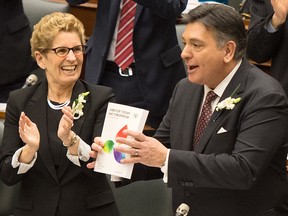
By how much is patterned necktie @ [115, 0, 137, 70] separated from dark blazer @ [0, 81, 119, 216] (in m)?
0.56

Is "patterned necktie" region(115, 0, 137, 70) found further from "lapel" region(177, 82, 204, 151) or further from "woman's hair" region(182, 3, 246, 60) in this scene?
"woman's hair" region(182, 3, 246, 60)

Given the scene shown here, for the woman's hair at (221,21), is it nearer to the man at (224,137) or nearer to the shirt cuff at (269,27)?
the man at (224,137)

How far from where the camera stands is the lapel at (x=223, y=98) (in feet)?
7.74

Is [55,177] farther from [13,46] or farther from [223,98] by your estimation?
[13,46]

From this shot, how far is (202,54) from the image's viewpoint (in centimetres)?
235

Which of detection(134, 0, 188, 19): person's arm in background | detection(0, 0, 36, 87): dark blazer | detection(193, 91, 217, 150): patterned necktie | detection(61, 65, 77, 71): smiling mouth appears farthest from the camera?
detection(0, 0, 36, 87): dark blazer

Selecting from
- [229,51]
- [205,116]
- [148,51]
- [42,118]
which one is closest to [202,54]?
[229,51]

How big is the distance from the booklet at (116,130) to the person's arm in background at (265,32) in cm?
90

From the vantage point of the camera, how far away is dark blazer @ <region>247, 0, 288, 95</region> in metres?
2.94

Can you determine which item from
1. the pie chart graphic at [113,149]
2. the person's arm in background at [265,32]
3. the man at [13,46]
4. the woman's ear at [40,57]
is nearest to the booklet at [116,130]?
the pie chart graphic at [113,149]

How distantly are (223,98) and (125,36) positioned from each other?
1.08 meters

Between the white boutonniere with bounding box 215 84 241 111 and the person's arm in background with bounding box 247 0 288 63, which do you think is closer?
the white boutonniere with bounding box 215 84 241 111

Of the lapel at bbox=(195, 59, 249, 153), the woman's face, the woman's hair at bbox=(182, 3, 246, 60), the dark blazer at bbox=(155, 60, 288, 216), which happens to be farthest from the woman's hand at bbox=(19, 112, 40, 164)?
the woman's hair at bbox=(182, 3, 246, 60)

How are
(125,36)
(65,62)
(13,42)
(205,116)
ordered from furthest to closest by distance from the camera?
(13,42) → (125,36) → (65,62) → (205,116)
